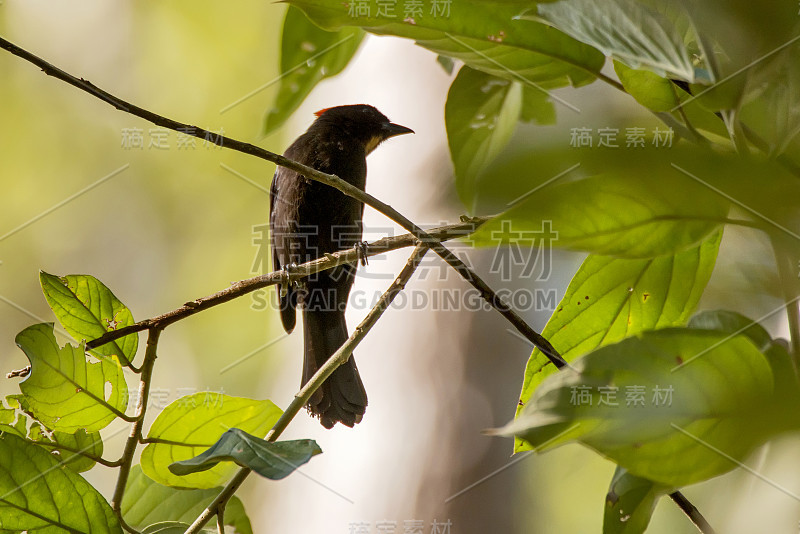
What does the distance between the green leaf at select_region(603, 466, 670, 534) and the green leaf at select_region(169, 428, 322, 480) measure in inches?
14.2

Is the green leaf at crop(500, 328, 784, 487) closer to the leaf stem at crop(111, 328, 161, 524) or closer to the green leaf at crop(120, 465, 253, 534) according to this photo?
the leaf stem at crop(111, 328, 161, 524)

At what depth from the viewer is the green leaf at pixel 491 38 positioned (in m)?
1.12

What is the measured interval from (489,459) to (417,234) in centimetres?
339

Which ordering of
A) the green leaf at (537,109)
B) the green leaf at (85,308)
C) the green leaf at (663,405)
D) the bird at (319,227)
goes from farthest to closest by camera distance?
the bird at (319,227) → the green leaf at (537,109) → the green leaf at (85,308) → the green leaf at (663,405)

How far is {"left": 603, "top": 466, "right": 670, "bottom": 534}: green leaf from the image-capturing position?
83 centimetres

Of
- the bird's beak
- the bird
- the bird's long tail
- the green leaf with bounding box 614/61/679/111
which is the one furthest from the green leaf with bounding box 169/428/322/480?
the bird's beak

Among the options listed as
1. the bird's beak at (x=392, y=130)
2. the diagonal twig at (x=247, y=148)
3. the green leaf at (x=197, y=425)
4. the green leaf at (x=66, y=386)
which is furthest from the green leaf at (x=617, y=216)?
the bird's beak at (x=392, y=130)

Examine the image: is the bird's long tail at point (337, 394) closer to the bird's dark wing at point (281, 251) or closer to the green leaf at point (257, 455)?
the bird's dark wing at point (281, 251)

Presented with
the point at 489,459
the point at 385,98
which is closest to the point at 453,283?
the point at 489,459

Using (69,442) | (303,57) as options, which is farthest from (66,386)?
(303,57)

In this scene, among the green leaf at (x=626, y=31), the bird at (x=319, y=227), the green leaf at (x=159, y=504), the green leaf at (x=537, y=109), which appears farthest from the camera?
the bird at (x=319, y=227)

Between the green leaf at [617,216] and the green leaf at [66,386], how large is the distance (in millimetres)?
789

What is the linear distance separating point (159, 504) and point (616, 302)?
958 millimetres

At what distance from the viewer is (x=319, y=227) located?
3.15 m
